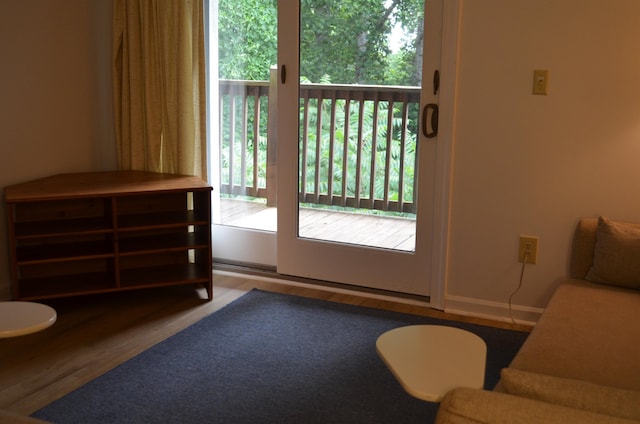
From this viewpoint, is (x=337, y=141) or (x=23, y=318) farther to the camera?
(x=337, y=141)

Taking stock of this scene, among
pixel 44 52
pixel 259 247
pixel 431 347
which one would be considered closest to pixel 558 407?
pixel 431 347

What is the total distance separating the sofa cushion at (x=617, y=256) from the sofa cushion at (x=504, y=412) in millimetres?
1732

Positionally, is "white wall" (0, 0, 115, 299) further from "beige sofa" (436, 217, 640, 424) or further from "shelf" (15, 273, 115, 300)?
"beige sofa" (436, 217, 640, 424)

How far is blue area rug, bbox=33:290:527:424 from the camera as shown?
2533mm

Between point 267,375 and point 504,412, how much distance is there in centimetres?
168

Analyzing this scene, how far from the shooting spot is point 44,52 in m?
3.82

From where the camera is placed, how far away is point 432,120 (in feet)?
11.5

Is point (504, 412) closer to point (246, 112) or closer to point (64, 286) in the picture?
point (64, 286)

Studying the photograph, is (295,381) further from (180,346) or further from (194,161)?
(194,161)

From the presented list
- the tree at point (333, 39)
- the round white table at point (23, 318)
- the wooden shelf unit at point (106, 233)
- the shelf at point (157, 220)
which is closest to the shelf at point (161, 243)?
the wooden shelf unit at point (106, 233)

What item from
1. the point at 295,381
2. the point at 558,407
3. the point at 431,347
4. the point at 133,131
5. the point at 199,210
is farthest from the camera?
the point at 133,131

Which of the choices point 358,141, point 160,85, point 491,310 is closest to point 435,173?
point 358,141

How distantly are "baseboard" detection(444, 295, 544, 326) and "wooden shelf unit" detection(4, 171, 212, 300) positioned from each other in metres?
1.25

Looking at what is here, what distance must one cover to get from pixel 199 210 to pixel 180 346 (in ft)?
2.87
